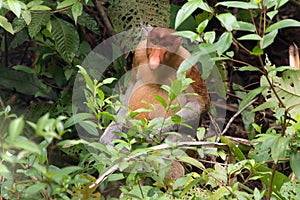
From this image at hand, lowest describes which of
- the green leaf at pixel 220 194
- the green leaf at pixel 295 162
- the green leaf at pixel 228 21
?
the green leaf at pixel 220 194

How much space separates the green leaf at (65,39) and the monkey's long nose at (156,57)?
0.84 metres

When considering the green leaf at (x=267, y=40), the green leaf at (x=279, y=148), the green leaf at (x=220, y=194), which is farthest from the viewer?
the green leaf at (x=220, y=194)

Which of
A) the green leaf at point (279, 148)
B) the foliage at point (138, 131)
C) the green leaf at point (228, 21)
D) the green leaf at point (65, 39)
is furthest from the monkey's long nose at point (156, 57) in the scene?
the green leaf at point (228, 21)

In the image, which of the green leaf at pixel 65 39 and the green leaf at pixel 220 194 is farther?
the green leaf at pixel 65 39

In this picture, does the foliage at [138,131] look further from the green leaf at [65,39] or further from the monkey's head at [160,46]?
the monkey's head at [160,46]

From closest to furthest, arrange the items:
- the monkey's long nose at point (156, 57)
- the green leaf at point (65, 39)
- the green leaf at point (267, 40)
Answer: the green leaf at point (267, 40)
the monkey's long nose at point (156, 57)
the green leaf at point (65, 39)

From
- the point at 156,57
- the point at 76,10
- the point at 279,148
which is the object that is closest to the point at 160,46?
the point at 156,57

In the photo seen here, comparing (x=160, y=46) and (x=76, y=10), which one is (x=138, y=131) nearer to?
(x=160, y=46)

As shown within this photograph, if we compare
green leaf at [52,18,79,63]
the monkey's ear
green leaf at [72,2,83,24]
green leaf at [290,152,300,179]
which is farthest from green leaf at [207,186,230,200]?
green leaf at [52,18,79,63]

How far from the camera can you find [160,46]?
A: 106 inches

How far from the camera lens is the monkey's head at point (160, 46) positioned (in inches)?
105

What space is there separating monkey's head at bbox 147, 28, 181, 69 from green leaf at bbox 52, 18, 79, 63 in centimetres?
81

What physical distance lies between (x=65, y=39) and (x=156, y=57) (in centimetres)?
92

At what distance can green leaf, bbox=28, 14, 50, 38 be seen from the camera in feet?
10.7
